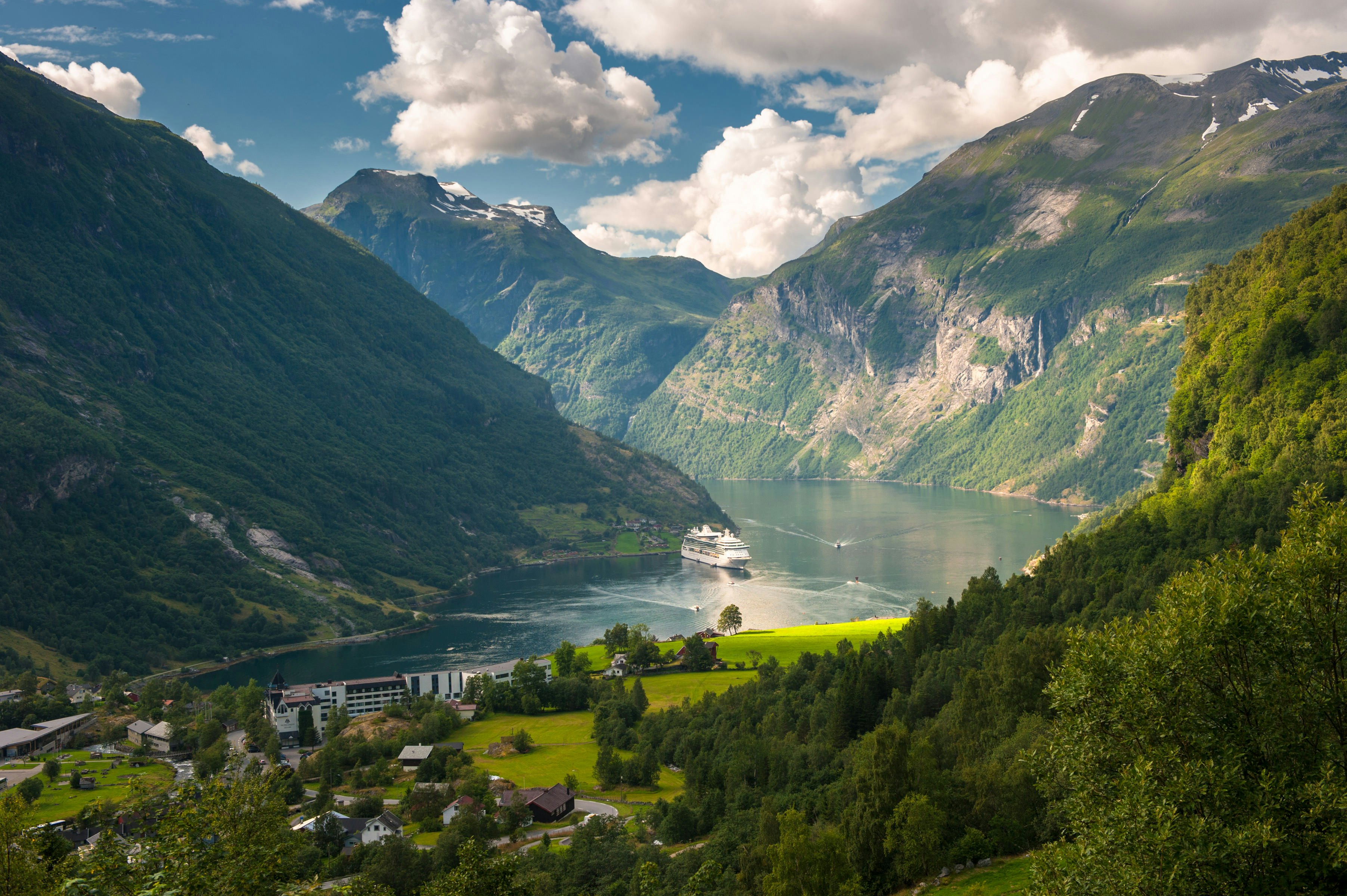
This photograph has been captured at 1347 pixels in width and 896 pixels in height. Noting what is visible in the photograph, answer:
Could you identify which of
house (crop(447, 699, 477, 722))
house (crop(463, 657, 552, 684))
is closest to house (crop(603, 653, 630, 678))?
house (crop(463, 657, 552, 684))

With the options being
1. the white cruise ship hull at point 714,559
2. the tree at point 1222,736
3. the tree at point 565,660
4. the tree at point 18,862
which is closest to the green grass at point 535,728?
the tree at point 565,660

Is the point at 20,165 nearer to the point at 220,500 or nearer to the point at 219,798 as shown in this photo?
the point at 220,500

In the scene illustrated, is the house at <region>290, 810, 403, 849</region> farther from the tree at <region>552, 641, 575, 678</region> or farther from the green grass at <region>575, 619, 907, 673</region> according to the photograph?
the tree at <region>552, 641, 575, 678</region>

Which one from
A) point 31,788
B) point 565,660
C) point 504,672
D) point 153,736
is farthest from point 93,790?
point 565,660

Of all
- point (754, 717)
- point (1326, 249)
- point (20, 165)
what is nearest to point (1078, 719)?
point (754, 717)

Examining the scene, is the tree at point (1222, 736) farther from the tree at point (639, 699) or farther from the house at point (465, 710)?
the house at point (465, 710)

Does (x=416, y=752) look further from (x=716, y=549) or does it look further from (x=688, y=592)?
(x=716, y=549)
